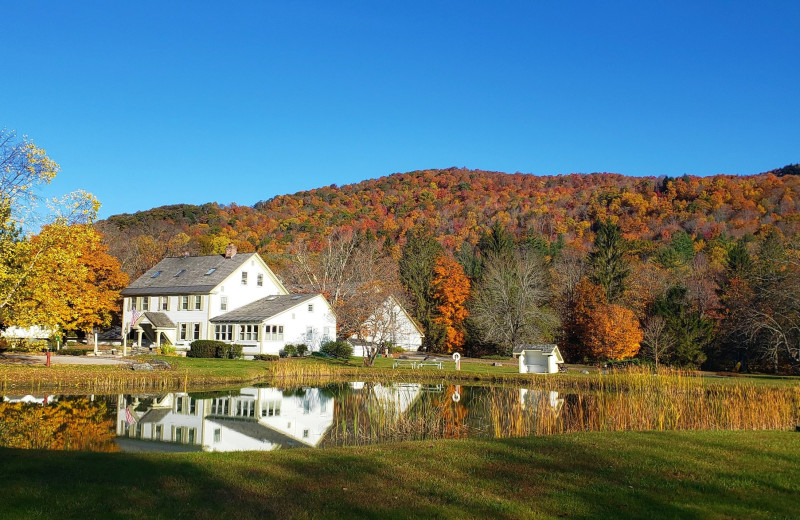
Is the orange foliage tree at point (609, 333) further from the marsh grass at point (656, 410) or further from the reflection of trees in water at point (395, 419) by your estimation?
the reflection of trees in water at point (395, 419)

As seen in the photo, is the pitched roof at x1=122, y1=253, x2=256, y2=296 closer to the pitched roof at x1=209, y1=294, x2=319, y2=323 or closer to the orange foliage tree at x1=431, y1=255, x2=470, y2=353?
the pitched roof at x1=209, y1=294, x2=319, y2=323

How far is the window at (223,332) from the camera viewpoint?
2013 inches

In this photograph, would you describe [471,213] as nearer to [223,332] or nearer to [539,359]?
[223,332]

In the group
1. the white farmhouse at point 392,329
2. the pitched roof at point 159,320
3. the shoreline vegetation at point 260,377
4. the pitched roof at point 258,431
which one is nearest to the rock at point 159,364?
the shoreline vegetation at point 260,377

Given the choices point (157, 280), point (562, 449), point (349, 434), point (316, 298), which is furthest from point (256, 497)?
point (157, 280)

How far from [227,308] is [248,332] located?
4.14 meters

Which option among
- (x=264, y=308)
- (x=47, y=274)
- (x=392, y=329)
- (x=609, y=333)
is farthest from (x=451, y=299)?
(x=47, y=274)

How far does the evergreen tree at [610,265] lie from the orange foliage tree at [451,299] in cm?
1240

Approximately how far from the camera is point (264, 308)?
51750mm

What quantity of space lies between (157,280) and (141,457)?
48326mm

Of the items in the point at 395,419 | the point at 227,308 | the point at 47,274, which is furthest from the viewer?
the point at 227,308

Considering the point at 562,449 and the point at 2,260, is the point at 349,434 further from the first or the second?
the point at 2,260

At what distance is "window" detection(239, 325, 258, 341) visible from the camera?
49656mm

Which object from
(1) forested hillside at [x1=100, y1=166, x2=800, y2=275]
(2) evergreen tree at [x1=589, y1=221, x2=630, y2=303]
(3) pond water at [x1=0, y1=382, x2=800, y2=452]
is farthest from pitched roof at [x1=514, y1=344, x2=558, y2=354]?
(1) forested hillside at [x1=100, y1=166, x2=800, y2=275]
